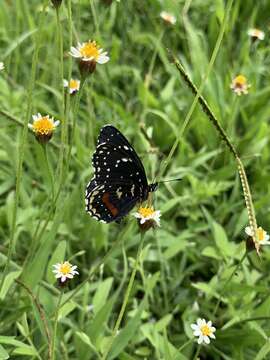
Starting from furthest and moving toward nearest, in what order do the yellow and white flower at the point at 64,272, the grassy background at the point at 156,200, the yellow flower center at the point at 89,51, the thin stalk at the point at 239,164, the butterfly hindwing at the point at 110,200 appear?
the grassy background at the point at 156,200
the butterfly hindwing at the point at 110,200
the yellow flower center at the point at 89,51
the yellow and white flower at the point at 64,272
the thin stalk at the point at 239,164

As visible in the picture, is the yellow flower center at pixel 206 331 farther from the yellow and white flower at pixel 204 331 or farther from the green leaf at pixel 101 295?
the green leaf at pixel 101 295

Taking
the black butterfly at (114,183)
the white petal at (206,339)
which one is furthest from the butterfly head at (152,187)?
the white petal at (206,339)

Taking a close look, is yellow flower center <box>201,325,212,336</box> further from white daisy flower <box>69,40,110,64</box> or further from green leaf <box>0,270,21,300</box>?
white daisy flower <box>69,40,110,64</box>

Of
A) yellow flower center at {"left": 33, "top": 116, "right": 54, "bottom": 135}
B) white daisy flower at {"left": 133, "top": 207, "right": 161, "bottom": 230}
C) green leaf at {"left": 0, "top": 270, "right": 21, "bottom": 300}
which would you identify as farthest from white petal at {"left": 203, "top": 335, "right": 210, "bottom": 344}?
yellow flower center at {"left": 33, "top": 116, "right": 54, "bottom": 135}

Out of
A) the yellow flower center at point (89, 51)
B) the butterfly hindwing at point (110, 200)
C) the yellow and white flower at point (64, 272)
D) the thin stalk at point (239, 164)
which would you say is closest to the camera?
the thin stalk at point (239, 164)

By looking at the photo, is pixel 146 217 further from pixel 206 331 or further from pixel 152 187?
pixel 206 331

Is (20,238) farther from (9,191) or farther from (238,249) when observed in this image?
(238,249)
